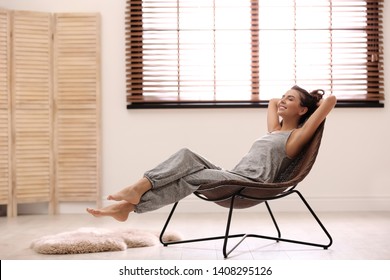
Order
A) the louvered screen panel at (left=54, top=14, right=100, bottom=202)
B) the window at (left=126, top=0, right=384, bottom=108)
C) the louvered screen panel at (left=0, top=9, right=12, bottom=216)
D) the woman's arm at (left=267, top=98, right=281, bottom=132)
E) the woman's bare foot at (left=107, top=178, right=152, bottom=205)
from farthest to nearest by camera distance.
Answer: the window at (left=126, top=0, right=384, bottom=108), the louvered screen panel at (left=54, top=14, right=100, bottom=202), the louvered screen panel at (left=0, top=9, right=12, bottom=216), the woman's arm at (left=267, top=98, right=281, bottom=132), the woman's bare foot at (left=107, top=178, right=152, bottom=205)

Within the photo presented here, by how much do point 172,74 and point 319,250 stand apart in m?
2.62

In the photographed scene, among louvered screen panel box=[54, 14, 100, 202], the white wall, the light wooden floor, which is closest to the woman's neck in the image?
the light wooden floor

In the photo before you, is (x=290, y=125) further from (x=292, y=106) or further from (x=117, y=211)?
(x=117, y=211)

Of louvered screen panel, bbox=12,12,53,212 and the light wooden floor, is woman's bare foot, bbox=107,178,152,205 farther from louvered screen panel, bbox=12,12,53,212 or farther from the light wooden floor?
louvered screen panel, bbox=12,12,53,212

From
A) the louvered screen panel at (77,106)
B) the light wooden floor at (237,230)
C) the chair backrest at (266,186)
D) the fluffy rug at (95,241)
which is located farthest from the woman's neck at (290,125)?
the louvered screen panel at (77,106)

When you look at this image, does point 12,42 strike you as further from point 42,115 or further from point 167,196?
point 167,196

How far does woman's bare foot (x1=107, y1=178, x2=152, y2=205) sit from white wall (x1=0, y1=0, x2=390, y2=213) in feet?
7.65

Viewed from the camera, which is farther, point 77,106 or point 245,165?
point 77,106

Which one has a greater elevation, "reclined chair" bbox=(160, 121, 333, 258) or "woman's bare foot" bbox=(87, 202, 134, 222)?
"reclined chair" bbox=(160, 121, 333, 258)

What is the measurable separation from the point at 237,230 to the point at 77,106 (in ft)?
6.43

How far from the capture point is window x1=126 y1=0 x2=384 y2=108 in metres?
5.72

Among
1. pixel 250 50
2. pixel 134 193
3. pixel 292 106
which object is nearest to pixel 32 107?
pixel 250 50

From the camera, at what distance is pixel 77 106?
5.62m

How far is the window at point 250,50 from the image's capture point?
5.72m
